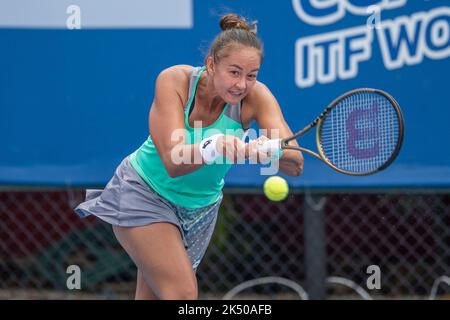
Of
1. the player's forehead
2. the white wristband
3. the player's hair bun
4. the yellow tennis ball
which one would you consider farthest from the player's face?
the yellow tennis ball

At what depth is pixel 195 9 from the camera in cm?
486

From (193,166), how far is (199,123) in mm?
314

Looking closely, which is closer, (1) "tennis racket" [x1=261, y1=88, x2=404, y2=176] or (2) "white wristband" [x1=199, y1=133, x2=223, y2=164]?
(2) "white wristband" [x1=199, y1=133, x2=223, y2=164]

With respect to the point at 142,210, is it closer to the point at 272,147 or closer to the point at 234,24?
the point at 272,147

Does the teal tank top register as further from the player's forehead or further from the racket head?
the racket head

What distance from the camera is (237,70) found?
3469 mm

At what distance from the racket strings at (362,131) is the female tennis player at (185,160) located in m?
0.22

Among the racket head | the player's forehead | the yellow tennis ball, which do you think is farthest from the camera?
the yellow tennis ball

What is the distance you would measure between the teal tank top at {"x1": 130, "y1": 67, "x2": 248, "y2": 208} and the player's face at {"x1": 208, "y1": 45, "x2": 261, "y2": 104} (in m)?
0.17

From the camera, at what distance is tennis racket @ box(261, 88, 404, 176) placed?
140 inches

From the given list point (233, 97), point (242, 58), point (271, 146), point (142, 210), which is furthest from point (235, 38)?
point (142, 210)

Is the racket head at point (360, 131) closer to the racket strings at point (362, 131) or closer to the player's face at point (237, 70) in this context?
the racket strings at point (362, 131)

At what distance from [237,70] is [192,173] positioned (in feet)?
1.53
